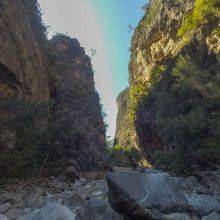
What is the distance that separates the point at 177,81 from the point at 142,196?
1728 centimetres

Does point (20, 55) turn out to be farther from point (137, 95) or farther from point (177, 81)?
point (137, 95)

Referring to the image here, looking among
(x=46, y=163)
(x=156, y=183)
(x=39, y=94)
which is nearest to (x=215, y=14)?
(x=39, y=94)

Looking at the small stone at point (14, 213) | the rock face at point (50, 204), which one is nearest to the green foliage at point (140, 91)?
the rock face at point (50, 204)

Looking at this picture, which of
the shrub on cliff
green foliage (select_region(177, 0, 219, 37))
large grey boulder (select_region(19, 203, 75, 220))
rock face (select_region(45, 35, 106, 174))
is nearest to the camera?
large grey boulder (select_region(19, 203, 75, 220))

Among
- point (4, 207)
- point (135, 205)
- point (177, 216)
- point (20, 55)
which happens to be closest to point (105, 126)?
point (20, 55)

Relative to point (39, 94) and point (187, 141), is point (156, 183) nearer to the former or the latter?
point (187, 141)

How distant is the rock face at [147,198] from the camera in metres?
6.96

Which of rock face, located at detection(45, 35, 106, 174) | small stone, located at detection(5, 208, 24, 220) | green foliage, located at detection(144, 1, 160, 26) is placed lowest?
small stone, located at detection(5, 208, 24, 220)

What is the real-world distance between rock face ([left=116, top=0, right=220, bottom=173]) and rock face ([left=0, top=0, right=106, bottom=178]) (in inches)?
199

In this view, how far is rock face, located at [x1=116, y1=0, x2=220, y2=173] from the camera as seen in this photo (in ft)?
61.6

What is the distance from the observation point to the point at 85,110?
1216 inches

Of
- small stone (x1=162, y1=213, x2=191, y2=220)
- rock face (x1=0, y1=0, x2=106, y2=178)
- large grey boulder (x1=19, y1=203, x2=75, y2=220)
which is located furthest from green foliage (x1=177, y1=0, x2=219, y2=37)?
large grey boulder (x1=19, y1=203, x2=75, y2=220)

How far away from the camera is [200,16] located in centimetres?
2488

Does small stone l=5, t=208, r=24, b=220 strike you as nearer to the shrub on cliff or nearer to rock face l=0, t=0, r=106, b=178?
rock face l=0, t=0, r=106, b=178
